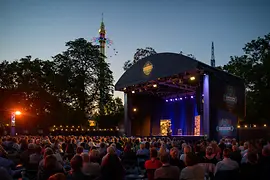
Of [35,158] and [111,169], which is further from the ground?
[111,169]

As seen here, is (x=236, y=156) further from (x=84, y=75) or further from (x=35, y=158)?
(x=84, y=75)

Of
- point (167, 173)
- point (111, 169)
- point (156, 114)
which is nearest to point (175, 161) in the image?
point (167, 173)

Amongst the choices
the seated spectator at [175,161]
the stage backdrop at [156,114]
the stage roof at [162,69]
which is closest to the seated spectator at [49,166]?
the seated spectator at [175,161]

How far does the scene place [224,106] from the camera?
2038 cm

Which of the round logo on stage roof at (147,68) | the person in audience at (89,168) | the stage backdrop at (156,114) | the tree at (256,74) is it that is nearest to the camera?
the person in audience at (89,168)

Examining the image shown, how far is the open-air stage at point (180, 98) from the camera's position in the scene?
1973 cm

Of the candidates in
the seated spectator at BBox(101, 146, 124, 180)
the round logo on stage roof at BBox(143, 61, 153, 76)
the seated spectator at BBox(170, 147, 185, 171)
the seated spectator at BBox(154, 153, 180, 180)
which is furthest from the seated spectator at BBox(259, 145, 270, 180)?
the round logo on stage roof at BBox(143, 61, 153, 76)

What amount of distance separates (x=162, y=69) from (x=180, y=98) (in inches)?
242

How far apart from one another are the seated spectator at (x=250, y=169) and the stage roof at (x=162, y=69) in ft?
47.6

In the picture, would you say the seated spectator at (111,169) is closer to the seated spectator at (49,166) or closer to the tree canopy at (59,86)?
the seated spectator at (49,166)

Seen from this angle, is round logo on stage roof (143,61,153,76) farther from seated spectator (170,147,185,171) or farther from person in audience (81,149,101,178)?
person in audience (81,149,101,178)

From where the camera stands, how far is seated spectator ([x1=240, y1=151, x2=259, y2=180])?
16.3 ft

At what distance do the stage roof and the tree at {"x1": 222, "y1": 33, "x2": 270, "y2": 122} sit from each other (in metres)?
12.0

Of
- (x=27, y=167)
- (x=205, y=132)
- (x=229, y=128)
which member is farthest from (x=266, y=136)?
(x=27, y=167)
